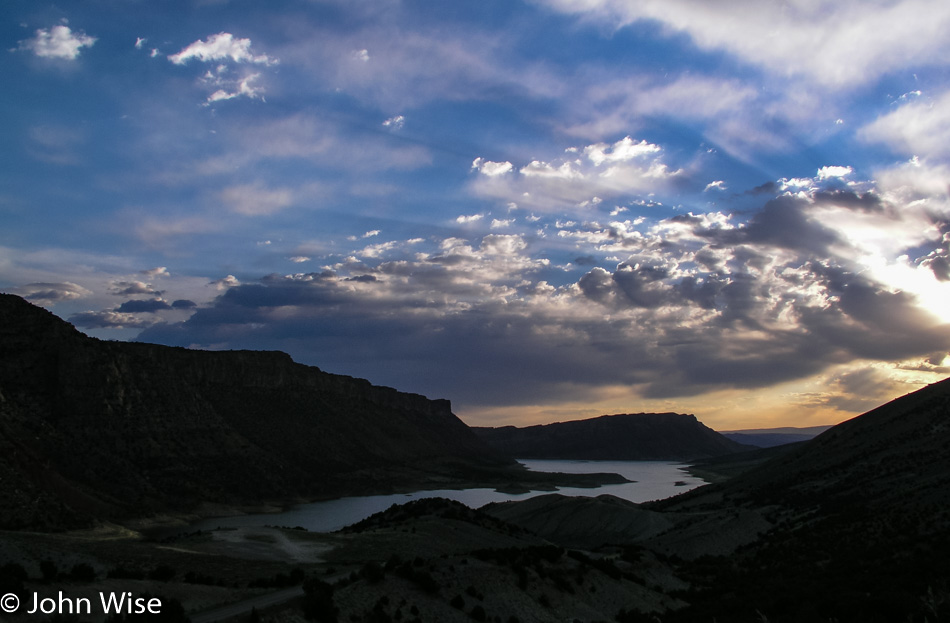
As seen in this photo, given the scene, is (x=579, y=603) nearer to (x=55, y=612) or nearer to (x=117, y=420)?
(x=55, y=612)

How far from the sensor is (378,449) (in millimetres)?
157000

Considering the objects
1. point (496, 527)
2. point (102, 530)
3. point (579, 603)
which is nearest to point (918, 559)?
point (579, 603)

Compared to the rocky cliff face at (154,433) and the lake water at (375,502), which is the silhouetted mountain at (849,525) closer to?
the lake water at (375,502)

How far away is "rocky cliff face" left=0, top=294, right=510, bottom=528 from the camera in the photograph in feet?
224

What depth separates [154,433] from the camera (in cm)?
9575
